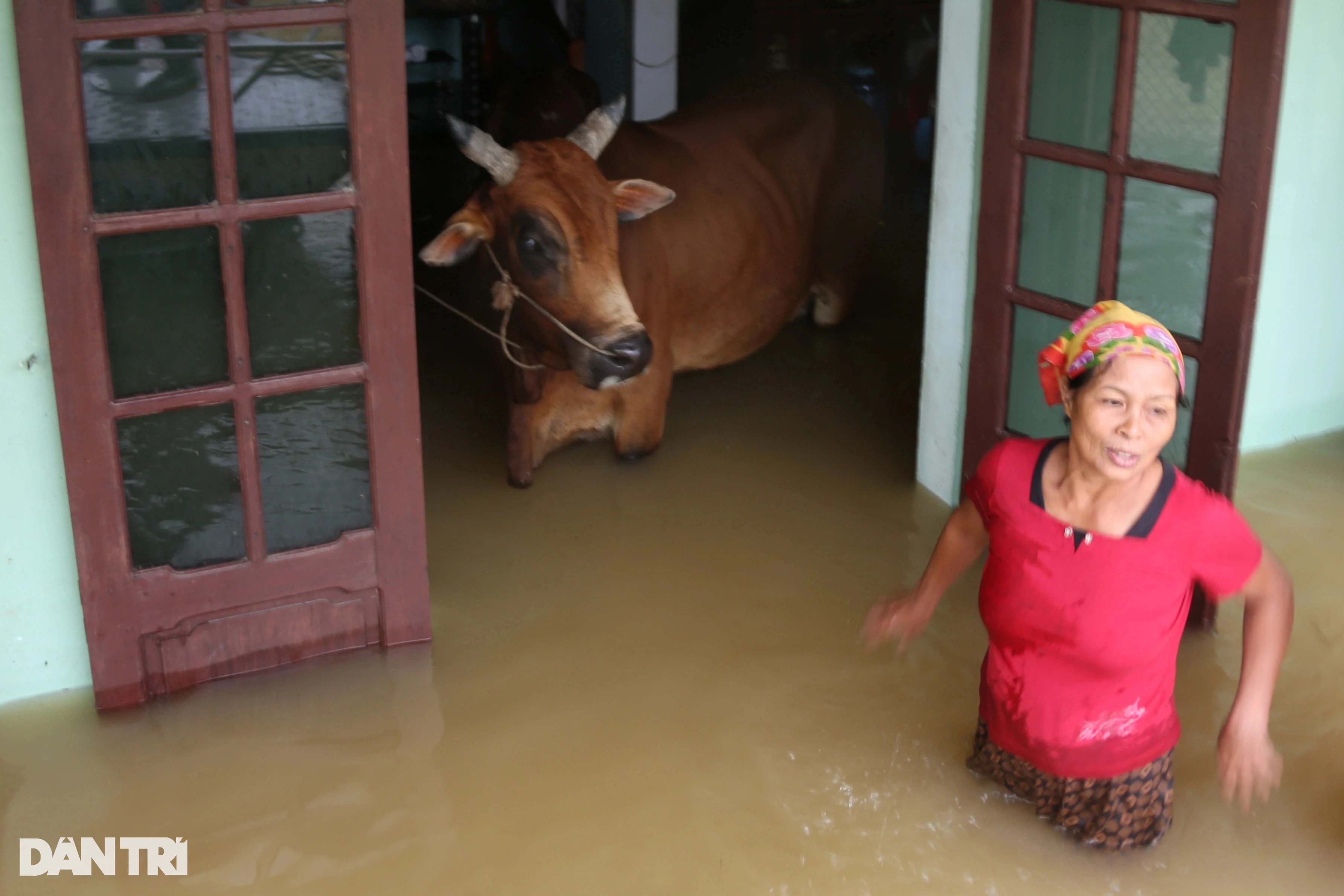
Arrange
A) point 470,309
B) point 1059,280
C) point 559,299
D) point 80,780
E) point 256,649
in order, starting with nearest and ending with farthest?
point 80,780 → point 256,649 → point 1059,280 → point 559,299 → point 470,309

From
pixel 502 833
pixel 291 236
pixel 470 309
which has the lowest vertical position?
pixel 502 833

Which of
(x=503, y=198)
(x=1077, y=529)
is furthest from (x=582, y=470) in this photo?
(x=1077, y=529)

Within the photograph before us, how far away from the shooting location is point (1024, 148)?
404cm

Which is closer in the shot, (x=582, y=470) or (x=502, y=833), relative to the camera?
(x=502, y=833)

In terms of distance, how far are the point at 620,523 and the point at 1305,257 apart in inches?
102

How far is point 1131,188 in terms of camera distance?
3.73m

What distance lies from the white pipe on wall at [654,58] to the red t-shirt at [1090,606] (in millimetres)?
4956

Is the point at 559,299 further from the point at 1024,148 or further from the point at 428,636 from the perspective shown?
the point at 1024,148

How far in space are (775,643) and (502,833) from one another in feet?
3.57

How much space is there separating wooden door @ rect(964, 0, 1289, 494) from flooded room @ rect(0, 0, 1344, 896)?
1cm

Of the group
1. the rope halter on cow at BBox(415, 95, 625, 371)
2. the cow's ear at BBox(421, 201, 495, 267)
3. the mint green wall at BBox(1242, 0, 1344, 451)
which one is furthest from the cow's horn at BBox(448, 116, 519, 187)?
the mint green wall at BBox(1242, 0, 1344, 451)

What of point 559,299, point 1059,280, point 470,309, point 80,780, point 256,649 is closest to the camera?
point 80,780

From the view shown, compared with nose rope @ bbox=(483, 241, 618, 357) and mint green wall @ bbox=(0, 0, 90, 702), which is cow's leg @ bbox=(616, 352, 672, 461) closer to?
nose rope @ bbox=(483, 241, 618, 357)

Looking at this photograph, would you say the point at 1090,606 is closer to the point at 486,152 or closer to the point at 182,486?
the point at 182,486
